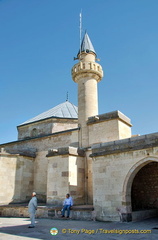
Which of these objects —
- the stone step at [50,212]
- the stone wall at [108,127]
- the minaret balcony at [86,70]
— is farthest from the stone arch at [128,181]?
the minaret balcony at [86,70]

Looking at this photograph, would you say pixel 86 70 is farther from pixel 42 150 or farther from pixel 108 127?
pixel 42 150

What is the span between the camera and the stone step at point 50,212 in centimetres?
952

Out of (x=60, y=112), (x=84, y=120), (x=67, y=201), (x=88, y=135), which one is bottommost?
(x=67, y=201)

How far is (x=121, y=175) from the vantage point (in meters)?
8.98

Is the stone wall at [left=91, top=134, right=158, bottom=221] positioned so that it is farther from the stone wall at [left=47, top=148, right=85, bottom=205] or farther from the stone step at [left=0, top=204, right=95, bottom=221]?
the stone wall at [left=47, top=148, right=85, bottom=205]

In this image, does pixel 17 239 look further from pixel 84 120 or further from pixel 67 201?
pixel 84 120

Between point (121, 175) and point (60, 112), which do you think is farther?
point (60, 112)

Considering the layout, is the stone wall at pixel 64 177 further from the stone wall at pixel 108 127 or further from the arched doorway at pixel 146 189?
the arched doorway at pixel 146 189

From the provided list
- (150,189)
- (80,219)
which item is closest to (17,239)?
(80,219)

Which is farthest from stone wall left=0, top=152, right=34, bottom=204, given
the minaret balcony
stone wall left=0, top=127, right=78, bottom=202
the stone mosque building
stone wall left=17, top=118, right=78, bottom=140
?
the minaret balcony

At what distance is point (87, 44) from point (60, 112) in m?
5.85

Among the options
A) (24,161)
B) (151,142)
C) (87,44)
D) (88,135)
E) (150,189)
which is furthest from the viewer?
(87,44)

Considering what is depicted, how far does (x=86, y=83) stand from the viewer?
14797 millimetres

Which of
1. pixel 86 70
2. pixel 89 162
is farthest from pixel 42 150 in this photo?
pixel 86 70
